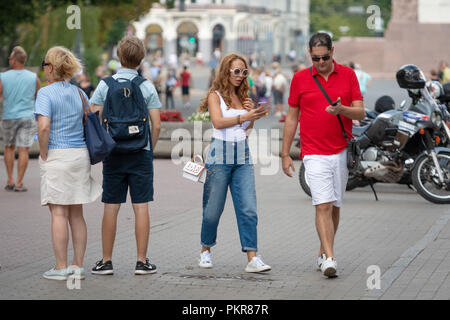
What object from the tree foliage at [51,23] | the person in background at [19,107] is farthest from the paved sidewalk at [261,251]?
the tree foliage at [51,23]

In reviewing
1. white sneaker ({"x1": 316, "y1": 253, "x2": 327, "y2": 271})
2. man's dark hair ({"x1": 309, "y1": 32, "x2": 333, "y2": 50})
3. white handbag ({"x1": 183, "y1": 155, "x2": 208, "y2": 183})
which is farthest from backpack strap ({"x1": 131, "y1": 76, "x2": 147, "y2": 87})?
white sneaker ({"x1": 316, "y1": 253, "x2": 327, "y2": 271})

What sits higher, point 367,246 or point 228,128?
point 228,128

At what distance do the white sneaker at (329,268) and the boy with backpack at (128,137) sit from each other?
1231 millimetres

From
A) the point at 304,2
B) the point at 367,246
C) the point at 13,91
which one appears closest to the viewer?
the point at 367,246

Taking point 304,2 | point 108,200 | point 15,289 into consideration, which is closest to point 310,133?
point 108,200

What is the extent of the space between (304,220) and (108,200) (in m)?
3.53

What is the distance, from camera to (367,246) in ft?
29.2

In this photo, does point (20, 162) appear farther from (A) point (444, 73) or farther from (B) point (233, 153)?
(A) point (444, 73)

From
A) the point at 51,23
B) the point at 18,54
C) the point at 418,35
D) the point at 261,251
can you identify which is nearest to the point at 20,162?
the point at 18,54

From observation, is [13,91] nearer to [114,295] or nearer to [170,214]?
[170,214]

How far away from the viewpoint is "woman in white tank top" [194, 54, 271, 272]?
7543mm

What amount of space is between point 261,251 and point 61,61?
250 cm
